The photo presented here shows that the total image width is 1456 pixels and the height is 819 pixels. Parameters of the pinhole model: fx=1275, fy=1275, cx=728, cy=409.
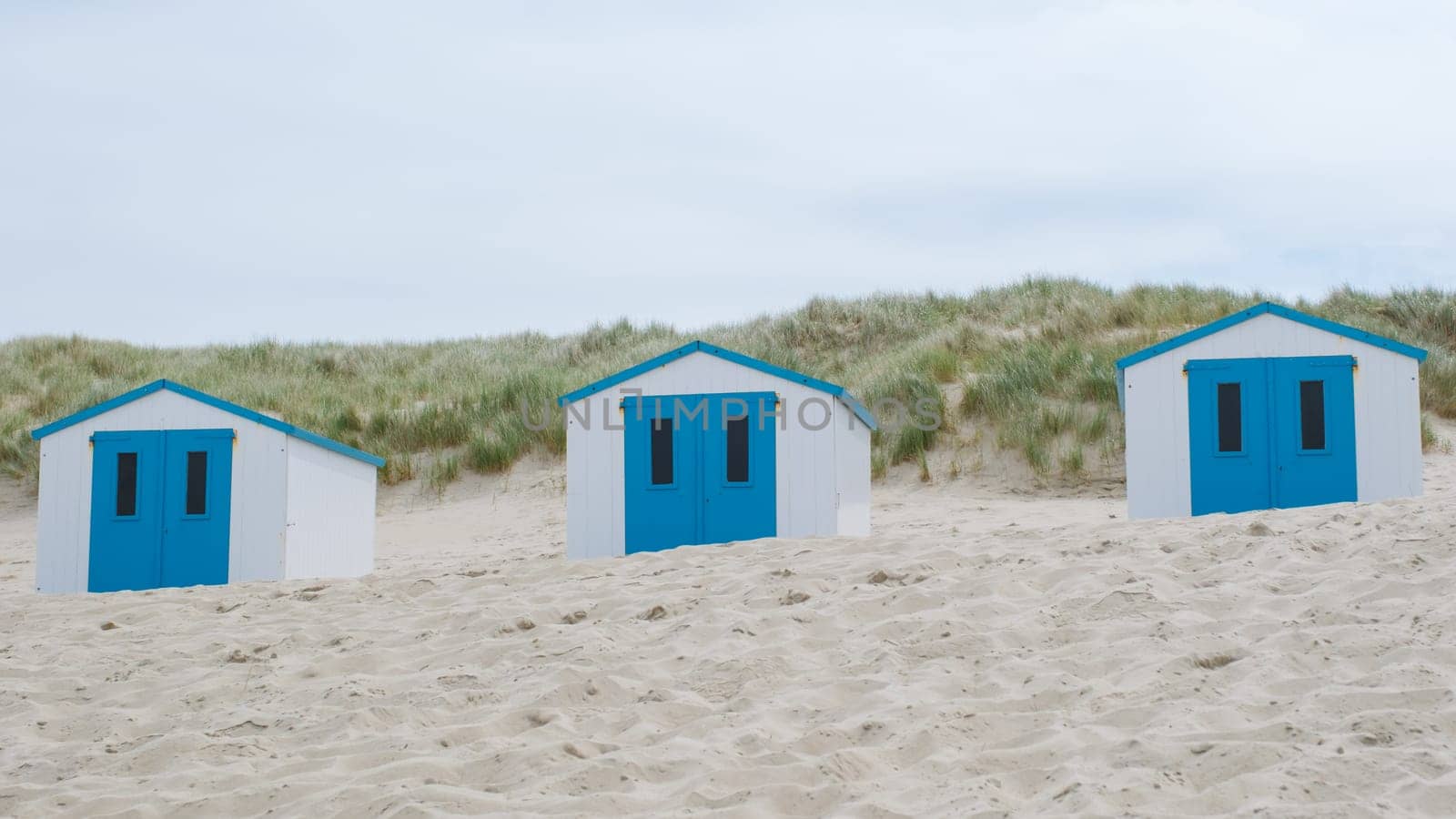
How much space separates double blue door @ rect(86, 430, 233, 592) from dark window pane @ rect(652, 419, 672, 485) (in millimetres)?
4170

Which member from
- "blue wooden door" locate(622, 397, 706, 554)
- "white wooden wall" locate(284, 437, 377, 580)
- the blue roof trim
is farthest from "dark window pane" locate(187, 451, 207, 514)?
the blue roof trim

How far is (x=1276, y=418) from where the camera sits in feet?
40.9

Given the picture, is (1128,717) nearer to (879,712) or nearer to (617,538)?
(879,712)

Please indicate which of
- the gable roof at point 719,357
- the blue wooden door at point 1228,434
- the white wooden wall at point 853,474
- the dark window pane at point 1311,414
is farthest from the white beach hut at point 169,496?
the dark window pane at point 1311,414

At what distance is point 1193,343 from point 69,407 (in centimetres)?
2107

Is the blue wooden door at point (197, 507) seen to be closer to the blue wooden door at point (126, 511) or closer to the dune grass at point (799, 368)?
the blue wooden door at point (126, 511)

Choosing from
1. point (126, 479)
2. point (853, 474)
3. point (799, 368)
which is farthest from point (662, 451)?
point (799, 368)

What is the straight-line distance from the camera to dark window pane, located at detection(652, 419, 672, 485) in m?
12.6

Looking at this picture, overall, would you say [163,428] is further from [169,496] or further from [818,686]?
[818,686]

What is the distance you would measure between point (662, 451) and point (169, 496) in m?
4.87

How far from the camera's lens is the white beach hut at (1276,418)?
12.3 meters

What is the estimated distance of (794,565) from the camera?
352 inches

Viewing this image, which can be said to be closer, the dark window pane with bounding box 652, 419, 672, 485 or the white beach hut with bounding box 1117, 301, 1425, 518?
the white beach hut with bounding box 1117, 301, 1425, 518

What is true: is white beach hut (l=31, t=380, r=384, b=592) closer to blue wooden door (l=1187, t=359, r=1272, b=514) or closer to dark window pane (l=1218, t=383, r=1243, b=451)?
blue wooden door (l=1187, t=359, r=1272, b=514)
